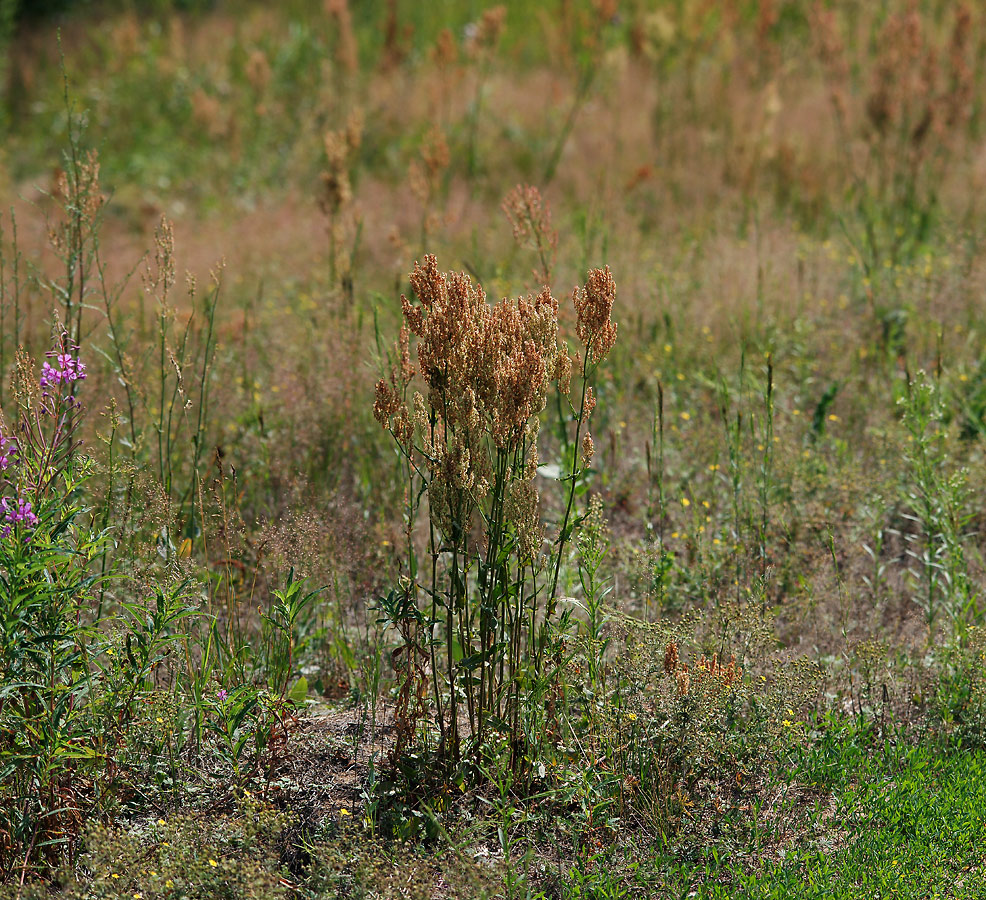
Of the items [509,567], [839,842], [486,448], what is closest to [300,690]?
[509,567]

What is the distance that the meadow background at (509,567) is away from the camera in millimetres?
2863

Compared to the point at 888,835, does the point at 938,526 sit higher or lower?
higher

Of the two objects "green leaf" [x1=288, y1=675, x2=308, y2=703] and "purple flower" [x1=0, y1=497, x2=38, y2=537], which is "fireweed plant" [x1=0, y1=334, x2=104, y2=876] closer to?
"purple flower" [x1=0, y1=497, x2=38, y2=537]

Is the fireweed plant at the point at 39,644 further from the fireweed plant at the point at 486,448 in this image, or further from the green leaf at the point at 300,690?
the fireweed plant at the point at 486,448

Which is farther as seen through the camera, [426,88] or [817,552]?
[426,88]

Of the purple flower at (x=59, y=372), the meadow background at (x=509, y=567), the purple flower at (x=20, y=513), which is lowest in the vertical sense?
the meadow background at (x=509, y=567)

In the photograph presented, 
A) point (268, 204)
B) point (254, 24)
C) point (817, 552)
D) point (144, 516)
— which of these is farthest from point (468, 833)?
point (254, 24)

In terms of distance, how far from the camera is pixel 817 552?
4.24m

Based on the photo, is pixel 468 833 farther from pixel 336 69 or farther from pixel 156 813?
pixel 336 69

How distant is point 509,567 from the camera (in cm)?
312

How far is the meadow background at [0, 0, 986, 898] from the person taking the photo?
9.39 feet

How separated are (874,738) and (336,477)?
8.26 feet

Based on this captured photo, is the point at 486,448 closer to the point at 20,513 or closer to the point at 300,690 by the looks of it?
the point at 300,690

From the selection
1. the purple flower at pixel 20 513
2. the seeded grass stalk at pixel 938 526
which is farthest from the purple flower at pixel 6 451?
the seeded grass stalk at pixel 938 526
